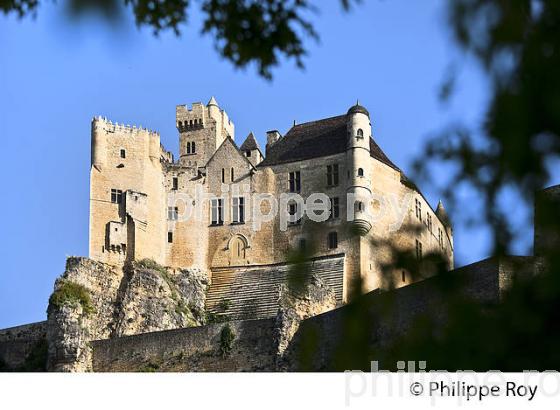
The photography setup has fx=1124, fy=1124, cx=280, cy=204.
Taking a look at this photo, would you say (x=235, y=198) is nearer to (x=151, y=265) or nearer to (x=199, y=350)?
(x=151, y=265)

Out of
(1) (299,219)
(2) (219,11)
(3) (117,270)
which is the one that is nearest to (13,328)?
(3) (117,270)

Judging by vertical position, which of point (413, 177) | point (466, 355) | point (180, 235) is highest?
point (180, 235)

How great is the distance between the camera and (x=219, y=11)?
256 inches

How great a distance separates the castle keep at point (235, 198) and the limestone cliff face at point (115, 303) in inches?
25.6

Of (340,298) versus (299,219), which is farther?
(299,219)

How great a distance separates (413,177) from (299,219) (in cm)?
3608

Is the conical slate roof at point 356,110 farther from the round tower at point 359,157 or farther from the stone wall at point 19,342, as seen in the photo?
the stone wall at point 19,342

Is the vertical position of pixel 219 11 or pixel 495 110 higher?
pixel 219 11

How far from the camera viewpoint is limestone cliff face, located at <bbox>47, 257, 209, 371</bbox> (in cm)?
3703

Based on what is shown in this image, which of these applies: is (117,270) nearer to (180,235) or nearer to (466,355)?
(180,235)

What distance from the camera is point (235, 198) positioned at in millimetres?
42969

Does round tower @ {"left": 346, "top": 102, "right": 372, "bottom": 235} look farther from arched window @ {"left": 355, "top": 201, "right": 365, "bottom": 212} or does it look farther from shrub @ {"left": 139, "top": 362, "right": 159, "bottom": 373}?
shrub @ {"left": 139, "top": 362, "right": 159, "bottom": 373}

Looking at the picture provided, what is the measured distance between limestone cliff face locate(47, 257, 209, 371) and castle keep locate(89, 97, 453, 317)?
0.65 metres

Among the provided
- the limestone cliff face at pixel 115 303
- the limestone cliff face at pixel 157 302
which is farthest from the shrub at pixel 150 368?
the limestone cliff face at pixel 157 302
